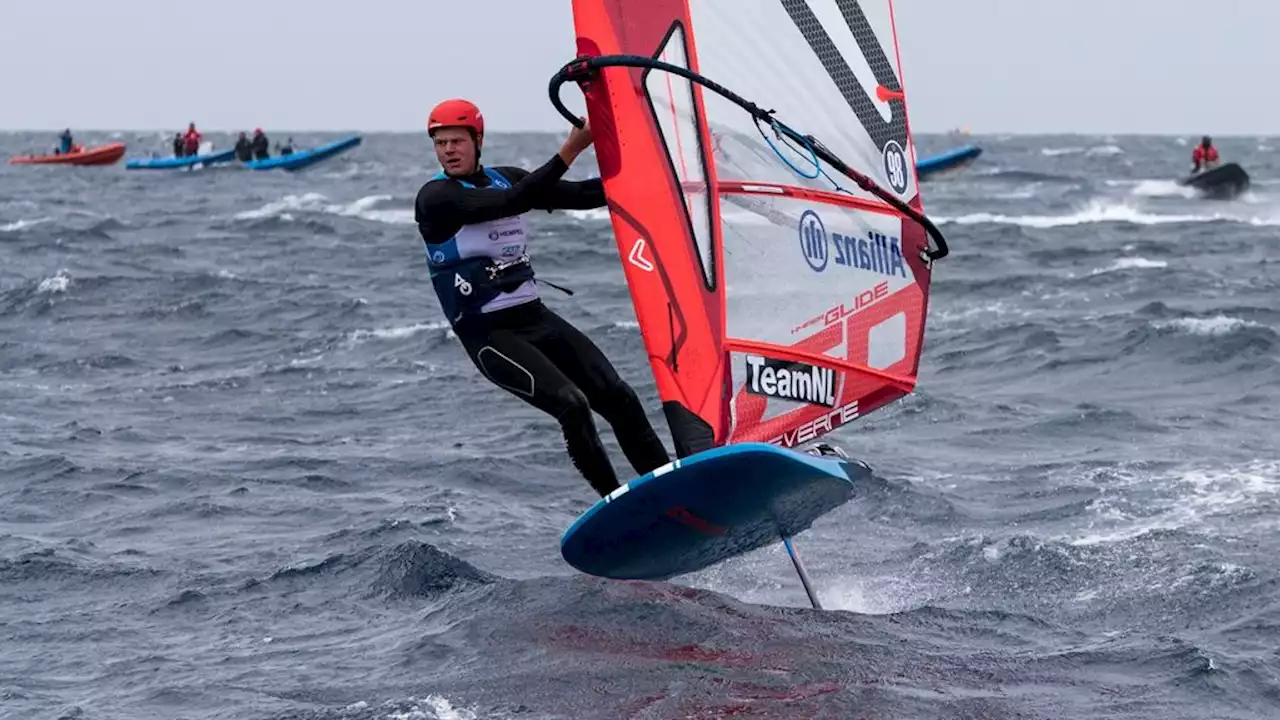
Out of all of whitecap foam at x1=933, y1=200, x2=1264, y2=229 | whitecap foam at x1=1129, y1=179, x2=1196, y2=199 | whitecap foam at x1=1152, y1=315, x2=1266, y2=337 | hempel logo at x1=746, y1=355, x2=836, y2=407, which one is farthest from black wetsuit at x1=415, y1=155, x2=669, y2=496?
whitecap foam at x1=1129, y1=179, x2=1196, y2=199

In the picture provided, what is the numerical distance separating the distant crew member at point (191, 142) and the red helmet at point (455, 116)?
48642 mm

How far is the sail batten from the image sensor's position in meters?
6.00

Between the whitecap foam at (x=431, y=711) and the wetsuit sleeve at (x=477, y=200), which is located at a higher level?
the wetsuit sleeve at (x=477, y=200)

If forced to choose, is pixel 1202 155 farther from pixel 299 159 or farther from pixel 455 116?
pixel 455 116

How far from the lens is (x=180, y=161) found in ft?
170

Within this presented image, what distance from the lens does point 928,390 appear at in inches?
524

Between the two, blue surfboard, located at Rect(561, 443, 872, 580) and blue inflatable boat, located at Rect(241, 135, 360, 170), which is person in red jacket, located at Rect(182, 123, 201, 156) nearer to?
blue inflatable boat, located at Rect(241, 135, 360, 170)

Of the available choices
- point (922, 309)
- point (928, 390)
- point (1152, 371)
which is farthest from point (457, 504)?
point (1152, 371)

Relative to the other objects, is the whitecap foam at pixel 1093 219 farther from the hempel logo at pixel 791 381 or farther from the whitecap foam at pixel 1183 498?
the hempel logo at pixel 791 381

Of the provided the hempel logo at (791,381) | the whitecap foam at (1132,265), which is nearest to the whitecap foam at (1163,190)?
the whitecap foam at (1132,265)

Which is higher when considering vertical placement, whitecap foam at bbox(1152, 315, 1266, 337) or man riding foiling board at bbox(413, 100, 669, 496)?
man riding foiling board at bbox(413, 100, 669, 496)

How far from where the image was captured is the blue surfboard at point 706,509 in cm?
558

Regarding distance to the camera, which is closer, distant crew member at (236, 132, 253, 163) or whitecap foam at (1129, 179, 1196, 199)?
whitecap foam at (1129, 179, 1196, 199)

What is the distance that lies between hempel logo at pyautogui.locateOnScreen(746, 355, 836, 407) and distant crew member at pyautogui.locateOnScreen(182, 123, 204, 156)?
49010mm
